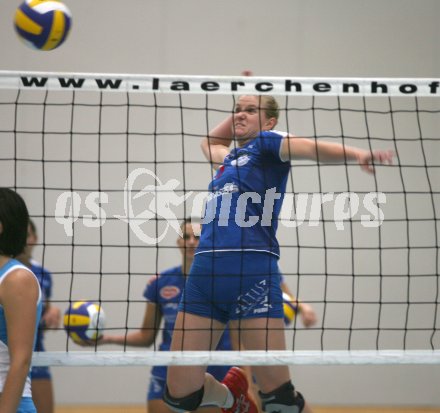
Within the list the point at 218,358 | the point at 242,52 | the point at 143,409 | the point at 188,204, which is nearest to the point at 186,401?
the point at 218,358

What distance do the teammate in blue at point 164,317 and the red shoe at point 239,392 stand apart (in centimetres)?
73

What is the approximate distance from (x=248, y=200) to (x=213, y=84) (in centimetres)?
60

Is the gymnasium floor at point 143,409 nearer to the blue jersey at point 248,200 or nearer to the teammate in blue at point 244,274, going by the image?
the teammate in blue at point 244,274

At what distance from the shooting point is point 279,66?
819 cm

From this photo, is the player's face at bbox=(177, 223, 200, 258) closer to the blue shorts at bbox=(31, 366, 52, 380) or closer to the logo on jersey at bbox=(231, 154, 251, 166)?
the blue shorts at bbox=(31, 366, 52, 380)

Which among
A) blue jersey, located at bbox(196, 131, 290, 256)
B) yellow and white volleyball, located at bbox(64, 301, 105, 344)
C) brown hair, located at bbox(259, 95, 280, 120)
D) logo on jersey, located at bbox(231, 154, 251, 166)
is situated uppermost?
brown hair, located at bbox(259, 95, 280, 120)

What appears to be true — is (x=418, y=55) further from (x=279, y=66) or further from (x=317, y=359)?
(x=317, y=359)

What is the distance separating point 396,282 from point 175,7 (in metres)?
3.48

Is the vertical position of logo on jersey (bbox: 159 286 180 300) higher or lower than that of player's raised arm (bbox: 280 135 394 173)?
lower

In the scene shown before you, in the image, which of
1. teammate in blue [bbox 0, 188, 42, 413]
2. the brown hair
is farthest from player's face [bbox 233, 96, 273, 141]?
teammate in blue [bbox 0, 188, 42, 413]

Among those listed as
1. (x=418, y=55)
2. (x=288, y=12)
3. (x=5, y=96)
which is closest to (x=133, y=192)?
(x=5, y=96)

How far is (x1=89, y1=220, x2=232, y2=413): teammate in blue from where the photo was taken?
5.32 meters

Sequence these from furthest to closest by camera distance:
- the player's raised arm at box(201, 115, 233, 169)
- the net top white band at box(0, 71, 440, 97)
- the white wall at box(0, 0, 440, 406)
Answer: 1. the white wall at box(0, 0, 440, 406)
2. the player's raised arm at box(201, 115, 233, 169)
3. the net top white band at box(0, 71, 440, 97)

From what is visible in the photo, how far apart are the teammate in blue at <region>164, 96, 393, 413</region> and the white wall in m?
3.85
